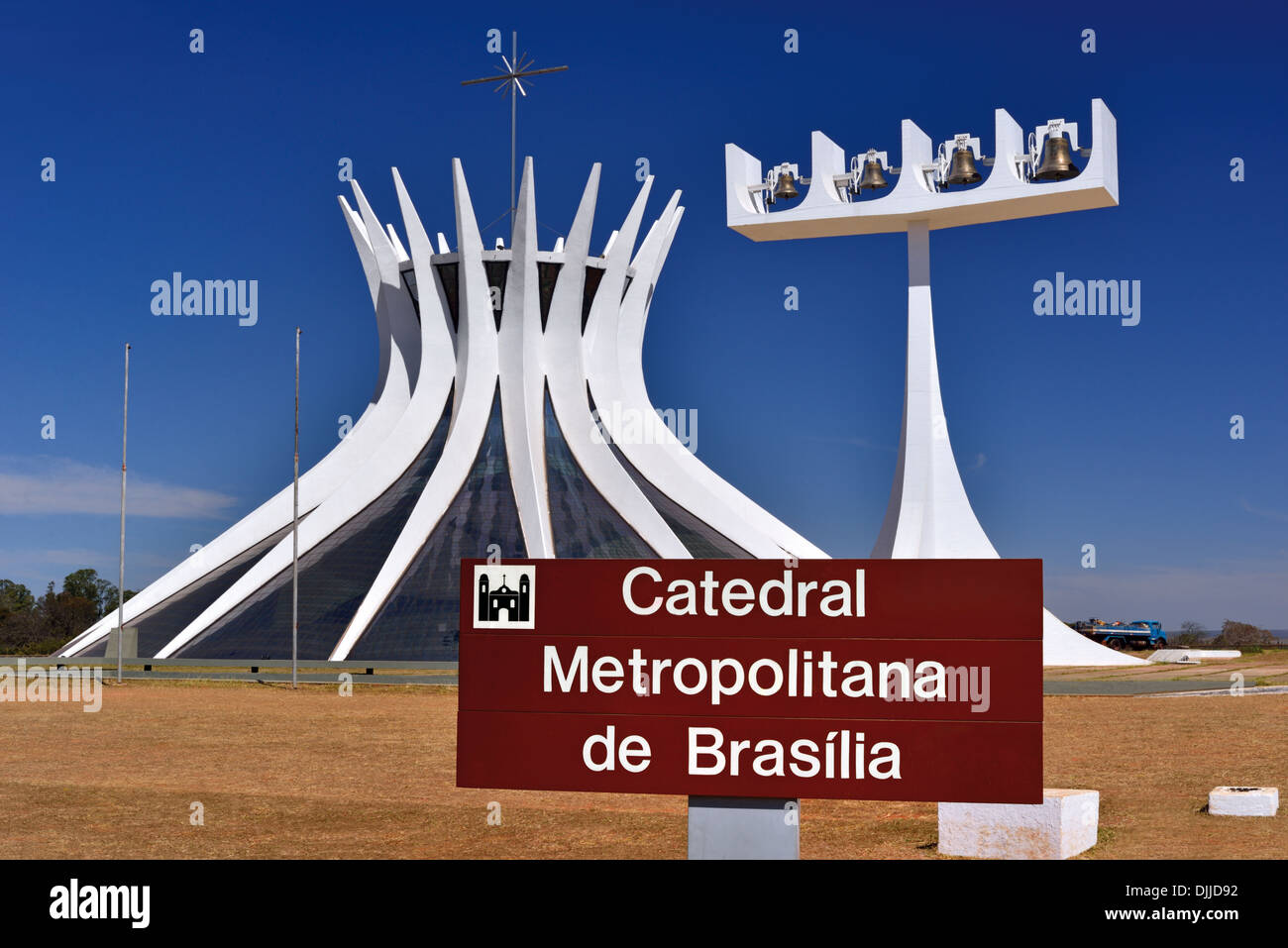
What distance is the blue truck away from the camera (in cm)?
5603

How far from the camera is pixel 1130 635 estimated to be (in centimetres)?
5616

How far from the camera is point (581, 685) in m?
8.52

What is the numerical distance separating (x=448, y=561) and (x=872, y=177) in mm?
14983

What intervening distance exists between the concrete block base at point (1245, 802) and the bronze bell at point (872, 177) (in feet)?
76.0

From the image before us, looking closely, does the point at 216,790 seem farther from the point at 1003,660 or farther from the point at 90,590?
the point at 90,590

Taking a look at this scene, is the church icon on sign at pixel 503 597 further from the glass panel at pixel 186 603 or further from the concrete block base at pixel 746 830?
the glass panel at pixel 186 603

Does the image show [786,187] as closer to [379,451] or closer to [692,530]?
[692,530]

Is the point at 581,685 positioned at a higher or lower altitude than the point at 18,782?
higher

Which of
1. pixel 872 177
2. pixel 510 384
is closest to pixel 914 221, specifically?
pixel 872 177

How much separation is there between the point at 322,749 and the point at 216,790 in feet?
12.1

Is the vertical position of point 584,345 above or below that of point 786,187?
below

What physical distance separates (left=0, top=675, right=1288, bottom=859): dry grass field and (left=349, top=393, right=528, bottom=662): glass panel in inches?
450
